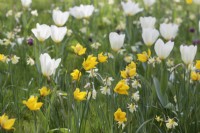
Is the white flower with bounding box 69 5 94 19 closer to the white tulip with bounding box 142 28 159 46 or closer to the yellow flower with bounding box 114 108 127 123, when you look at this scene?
the white tulip with bounding box 142 28 159 46

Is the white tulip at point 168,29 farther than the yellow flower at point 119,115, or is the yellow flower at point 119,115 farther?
the white tulip at point 168,29

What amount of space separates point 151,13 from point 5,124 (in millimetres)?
3618

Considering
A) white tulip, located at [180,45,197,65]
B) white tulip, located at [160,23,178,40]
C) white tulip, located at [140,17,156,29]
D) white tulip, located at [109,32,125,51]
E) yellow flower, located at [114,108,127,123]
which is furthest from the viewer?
white tulip, located at [140,17,156,29]

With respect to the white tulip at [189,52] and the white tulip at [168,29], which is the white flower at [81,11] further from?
the white tulip at [189,52]

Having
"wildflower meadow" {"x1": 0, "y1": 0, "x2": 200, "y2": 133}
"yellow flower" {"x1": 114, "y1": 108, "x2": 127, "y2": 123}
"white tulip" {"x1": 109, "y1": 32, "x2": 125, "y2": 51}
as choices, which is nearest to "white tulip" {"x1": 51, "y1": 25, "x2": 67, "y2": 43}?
"wildflower meadow" {"x1": 0, "y1": 0, "x2": 200, "y2": 133}

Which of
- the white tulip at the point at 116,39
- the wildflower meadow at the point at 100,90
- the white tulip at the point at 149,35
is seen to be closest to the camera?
the wildflower meadow at the point at 100,90

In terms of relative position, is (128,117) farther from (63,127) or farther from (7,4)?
(7,4)

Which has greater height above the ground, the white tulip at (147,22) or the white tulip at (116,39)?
the white tulip at (147,22)

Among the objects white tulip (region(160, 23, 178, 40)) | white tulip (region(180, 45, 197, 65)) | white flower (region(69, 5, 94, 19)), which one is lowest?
white tulip (region(180, 45, 197, 65))

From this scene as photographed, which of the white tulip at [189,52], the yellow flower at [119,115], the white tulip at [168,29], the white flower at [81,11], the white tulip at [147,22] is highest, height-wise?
the white flower at [81,11]

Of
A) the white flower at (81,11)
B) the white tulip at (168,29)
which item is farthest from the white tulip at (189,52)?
the white flower at (81,11)

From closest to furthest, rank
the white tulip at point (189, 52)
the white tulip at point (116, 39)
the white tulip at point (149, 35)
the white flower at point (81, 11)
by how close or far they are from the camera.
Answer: the white tulip at point (189, 52), the white tulip at point (116, 39), the white tulip at point (149, 35), the white flower at point (81, 11)

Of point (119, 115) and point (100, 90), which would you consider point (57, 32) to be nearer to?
point (100, 90)

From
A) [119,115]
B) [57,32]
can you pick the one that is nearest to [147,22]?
[57,32]
